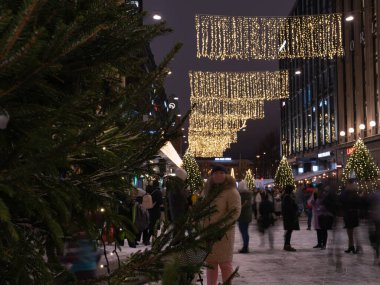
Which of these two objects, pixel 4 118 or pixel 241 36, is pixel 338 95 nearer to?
pixel 241 36

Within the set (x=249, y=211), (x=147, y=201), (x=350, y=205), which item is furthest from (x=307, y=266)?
(x=147, y=201)

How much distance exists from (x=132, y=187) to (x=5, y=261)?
0.79 meters

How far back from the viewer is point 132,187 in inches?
101

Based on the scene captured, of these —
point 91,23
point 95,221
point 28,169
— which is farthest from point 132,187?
point 28,169

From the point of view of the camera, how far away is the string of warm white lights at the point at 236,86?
3178 centimetres

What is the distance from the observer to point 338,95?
227 ft

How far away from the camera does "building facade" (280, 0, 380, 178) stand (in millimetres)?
56625

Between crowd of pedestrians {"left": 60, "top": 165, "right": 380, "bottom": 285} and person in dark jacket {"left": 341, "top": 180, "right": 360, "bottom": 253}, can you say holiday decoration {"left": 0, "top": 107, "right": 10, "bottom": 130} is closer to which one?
crowd of pedestrians {"left": 60, "top": 165, "right": 380, "bottom": 285}

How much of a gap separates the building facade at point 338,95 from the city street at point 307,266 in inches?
1152

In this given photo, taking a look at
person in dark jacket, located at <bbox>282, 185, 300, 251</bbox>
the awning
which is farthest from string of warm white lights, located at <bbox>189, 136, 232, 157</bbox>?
person in dark jacket, located at <bbox>282, 185, 300, 251</bbox>

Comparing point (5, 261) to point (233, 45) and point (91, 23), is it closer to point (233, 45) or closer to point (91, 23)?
point (91, 23)

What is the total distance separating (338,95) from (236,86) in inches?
1534

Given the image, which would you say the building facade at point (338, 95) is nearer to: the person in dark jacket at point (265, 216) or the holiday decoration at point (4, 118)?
the person in dark jacket at point (265, 216)

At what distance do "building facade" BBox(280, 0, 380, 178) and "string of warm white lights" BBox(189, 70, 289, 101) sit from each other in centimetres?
1092
